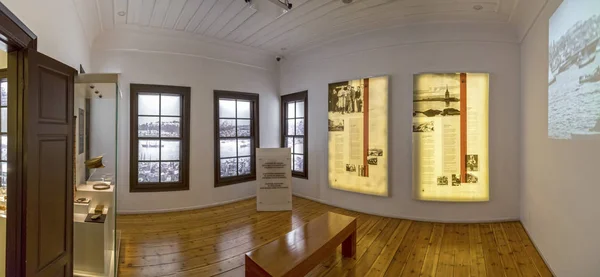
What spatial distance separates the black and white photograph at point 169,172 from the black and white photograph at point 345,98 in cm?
316

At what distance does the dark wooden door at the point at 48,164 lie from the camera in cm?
169

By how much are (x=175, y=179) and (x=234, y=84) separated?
2194 millimetres

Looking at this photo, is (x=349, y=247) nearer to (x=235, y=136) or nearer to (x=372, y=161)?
(x=372, y=161)

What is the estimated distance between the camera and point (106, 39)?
441cm

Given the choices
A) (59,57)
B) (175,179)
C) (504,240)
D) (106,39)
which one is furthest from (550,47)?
(106,39)

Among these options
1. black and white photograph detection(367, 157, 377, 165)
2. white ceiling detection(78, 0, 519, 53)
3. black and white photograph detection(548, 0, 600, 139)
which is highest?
white ceiling detection(78, 0, 519, 53)

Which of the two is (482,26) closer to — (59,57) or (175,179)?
(59,57)

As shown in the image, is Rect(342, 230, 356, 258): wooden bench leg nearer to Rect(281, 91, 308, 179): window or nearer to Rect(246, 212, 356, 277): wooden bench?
Rect(246, 212, 356, 277): wooden bench

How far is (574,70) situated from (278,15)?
3.07m

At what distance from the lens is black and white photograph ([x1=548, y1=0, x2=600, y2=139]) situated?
5.88 ft

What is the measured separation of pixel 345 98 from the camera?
493 cm

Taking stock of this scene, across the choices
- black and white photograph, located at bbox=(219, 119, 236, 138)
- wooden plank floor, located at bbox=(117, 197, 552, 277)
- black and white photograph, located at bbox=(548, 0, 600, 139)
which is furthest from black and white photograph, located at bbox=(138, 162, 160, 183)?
black and white photograph, located at bbox=(548, 0, 600, 139)

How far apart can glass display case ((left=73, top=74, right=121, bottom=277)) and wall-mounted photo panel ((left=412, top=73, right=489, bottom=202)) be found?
415cm

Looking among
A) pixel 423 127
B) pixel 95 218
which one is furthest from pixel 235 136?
pixel 423 127
